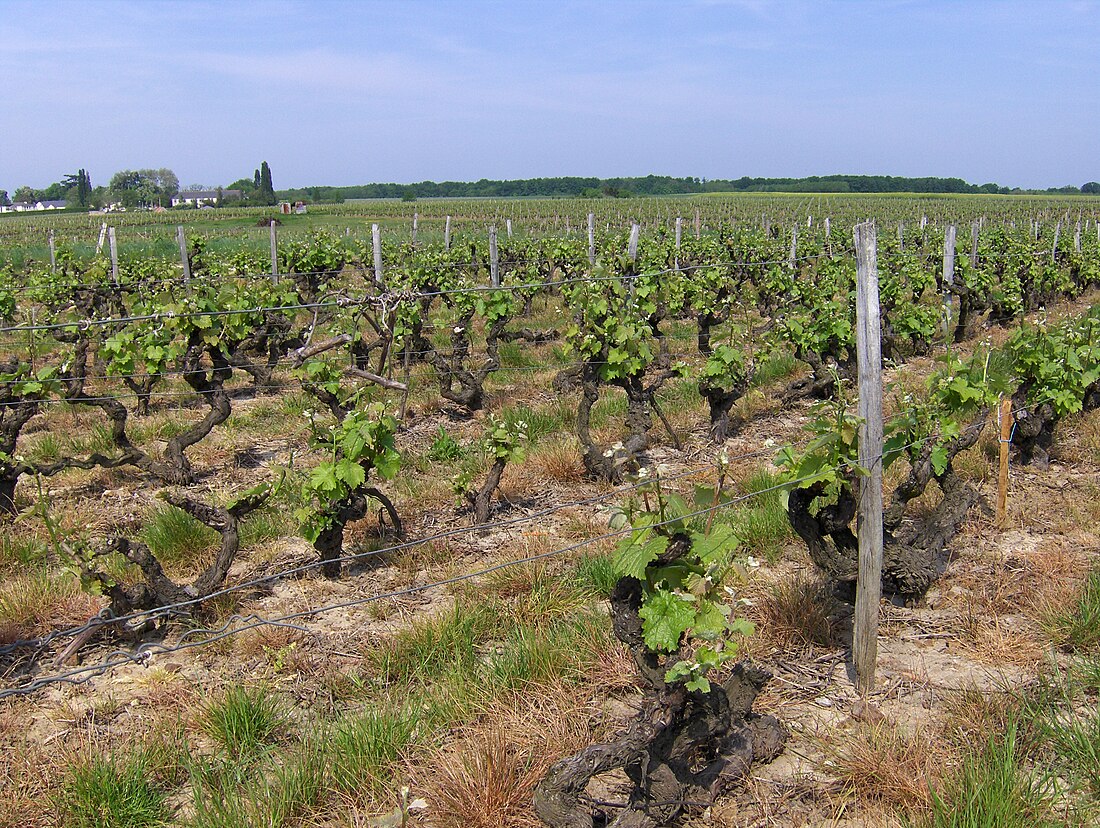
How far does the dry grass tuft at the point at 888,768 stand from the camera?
3.18m

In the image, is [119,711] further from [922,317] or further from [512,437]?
[922,317]

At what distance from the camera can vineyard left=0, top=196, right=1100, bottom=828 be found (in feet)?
10.6

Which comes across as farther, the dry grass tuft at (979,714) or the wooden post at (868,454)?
the wooden post at (868,454)

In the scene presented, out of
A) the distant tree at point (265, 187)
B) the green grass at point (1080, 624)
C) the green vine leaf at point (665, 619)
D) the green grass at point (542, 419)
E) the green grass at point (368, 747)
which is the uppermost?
the distant tree at point (265, 187)

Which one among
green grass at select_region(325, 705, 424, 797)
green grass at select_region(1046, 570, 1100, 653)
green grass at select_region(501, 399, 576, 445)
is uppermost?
green grass at select_region(501, 399, 576, 445)

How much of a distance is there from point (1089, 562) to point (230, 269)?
1331 cm

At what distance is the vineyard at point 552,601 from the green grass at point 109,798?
0.01m

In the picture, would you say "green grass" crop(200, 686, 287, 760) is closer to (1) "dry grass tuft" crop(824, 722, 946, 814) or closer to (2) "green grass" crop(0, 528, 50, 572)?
(1) "dry grass tuft" crop(824, 722, 946, 814)

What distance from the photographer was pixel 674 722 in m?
3.21

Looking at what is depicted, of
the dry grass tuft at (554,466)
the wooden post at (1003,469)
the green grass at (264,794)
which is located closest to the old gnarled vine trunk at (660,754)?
the green grass at (264,794)

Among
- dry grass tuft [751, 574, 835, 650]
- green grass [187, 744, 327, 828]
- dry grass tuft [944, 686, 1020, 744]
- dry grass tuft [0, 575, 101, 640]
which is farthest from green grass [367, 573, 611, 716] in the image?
dry grass tuft [0, 575, 101, 640]

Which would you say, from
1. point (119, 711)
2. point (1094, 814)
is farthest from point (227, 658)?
point (1094, 814)

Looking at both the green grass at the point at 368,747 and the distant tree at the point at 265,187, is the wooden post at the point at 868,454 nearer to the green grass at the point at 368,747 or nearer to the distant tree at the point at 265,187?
the green grass at the point at 368,747

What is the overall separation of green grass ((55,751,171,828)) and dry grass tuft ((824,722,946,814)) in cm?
A: 266
